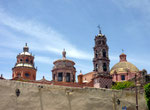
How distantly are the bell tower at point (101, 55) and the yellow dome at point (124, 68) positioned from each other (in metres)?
10.9

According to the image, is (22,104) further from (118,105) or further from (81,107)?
(118,105)

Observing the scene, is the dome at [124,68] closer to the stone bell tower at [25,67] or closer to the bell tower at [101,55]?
the bell tower at [101,55]

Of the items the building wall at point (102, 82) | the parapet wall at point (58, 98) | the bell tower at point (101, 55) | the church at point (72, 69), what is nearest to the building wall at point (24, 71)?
the church at point (72, 69)

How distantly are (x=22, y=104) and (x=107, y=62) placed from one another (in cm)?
2842

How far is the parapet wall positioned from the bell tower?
21.0 m

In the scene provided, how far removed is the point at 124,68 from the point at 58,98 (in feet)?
124

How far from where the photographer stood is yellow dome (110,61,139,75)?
49.5 m

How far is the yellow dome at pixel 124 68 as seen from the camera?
4945cm

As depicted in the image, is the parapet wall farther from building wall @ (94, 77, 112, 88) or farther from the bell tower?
the bell tower

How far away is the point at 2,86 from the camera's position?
1303cm

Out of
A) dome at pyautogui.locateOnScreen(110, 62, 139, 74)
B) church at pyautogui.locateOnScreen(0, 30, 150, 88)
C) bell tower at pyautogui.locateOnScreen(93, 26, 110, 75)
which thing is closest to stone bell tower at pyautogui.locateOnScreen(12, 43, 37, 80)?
church at pyautogui.locateOnScreen(0, 30, 150, 88)

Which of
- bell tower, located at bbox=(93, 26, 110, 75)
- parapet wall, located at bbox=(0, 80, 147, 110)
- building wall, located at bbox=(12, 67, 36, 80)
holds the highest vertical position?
bell tower, located at bbox=(93, 26, 110, 75)

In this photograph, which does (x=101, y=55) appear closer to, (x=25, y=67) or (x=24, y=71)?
(x=25, y=67)

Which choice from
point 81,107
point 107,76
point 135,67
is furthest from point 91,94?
point 135,67
